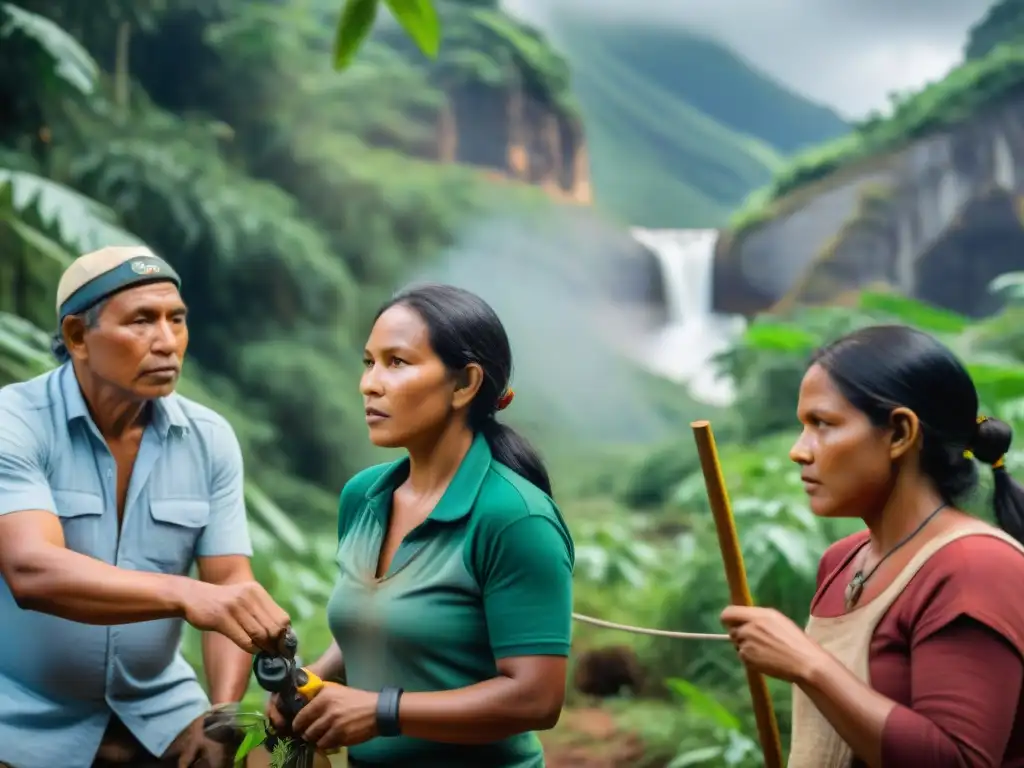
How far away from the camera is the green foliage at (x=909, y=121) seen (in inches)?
224

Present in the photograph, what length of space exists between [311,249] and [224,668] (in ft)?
14.0

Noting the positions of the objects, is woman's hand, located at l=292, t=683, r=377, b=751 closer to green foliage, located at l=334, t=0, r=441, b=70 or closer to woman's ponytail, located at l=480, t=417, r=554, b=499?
woman's ponytail, located at l=480, t=417, r=554, b=499

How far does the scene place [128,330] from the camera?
1987 mm

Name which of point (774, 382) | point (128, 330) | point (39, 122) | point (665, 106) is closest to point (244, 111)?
point (39, 122)

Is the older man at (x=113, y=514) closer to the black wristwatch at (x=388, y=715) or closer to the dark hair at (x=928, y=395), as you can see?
the black wristwatch at (x=388, y=715)

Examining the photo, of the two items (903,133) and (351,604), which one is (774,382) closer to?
(903,133)

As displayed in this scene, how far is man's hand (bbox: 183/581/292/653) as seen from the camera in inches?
63.7

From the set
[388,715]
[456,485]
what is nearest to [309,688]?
[388,715]

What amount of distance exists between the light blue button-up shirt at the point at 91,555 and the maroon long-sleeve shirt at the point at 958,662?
1.22 meters

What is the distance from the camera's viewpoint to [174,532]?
205 centimetres

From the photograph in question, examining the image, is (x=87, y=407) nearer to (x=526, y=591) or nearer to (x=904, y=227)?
(x=526, y=591)

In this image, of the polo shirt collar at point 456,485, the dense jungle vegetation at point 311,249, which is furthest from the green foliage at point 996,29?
the polo shirt collar at point 456,485

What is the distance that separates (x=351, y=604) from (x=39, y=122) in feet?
15.6


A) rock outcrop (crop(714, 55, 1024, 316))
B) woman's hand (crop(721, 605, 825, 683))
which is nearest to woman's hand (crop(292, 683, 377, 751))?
woman's hand (crop(721, 605, 825, 683))
